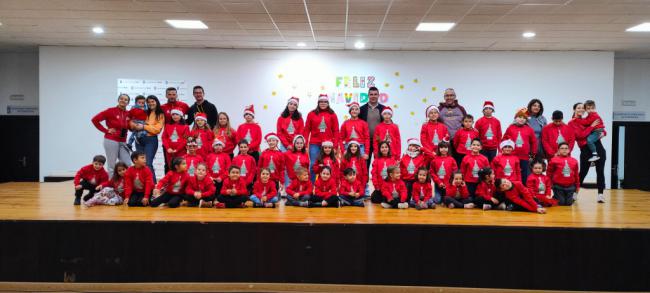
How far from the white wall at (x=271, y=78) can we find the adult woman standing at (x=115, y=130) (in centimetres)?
311

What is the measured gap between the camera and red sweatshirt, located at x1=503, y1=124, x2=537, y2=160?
5.64 meters

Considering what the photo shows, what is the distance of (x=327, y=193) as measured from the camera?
520 centimetres

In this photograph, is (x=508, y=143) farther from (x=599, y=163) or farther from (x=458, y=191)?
(x=599, y=163)

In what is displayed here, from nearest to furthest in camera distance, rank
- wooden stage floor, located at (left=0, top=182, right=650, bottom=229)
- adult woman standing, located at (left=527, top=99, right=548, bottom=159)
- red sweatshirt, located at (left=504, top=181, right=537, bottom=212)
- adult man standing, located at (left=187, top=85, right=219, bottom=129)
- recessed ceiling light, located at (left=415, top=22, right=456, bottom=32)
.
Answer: wooden stage floor, located at (left=0, top=182, right=650, bottom=229) → red sweatshirt, located at (left=504, top=181, right=537, bottom=212) → adult woman standing, located at (left=527, top=99, right=548, bottom=159) → adult man standing, located at (left=187, top=85, right=219, bottom=129) → recessed ceiling light, located at (left=415, top=22, right=456, bottom=32)

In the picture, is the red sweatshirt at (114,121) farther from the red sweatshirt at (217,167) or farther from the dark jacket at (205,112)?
the red sweatshirt at (217,167)

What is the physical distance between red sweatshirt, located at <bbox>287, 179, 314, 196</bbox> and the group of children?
0.01 meters

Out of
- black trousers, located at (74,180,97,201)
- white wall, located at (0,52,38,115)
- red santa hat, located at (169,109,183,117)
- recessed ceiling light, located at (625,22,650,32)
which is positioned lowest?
black trousers, located at (74,180,97,201)

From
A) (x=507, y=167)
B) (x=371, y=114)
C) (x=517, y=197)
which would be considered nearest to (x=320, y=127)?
(x=371, y=114)

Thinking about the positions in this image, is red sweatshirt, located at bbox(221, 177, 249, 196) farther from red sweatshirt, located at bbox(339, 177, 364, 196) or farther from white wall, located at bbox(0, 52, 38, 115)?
white wall, located at bbox(0, 52, 38, 115)

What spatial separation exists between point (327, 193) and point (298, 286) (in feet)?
5.12

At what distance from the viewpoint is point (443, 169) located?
5359mm

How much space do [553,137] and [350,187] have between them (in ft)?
9.43

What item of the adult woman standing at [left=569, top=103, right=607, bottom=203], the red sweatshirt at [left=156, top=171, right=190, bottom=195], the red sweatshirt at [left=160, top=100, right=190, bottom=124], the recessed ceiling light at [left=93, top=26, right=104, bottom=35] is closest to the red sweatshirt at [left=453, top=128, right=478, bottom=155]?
the adult woman standing at [left=569, top=103, right=607, bottom=203]

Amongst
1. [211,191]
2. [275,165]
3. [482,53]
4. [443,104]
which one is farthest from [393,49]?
[211,191]
